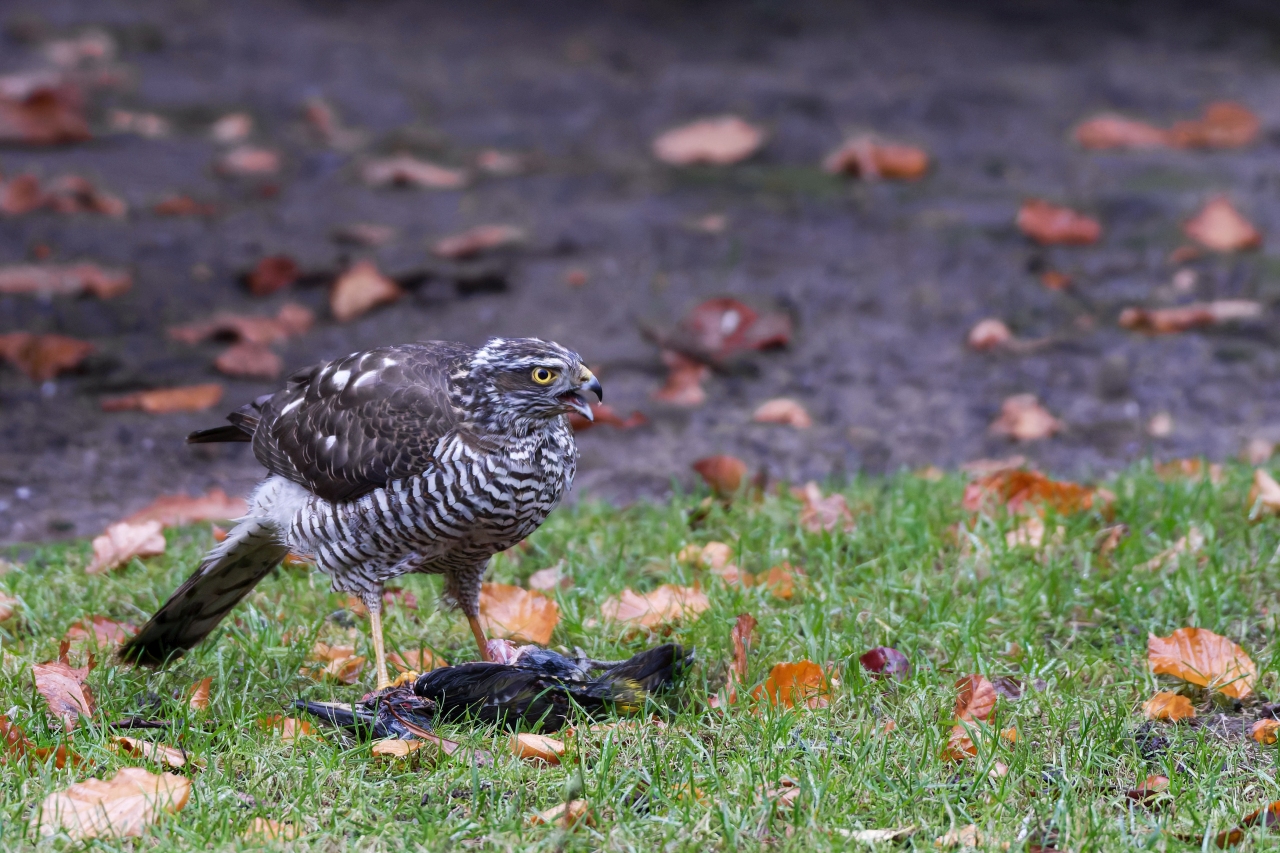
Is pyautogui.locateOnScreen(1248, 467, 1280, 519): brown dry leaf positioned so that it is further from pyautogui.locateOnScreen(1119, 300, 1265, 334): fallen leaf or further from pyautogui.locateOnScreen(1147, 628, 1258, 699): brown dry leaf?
pyautogui.locateOnScreen(1119, 300, 1265, 334): fallen leaf

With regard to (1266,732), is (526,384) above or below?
above

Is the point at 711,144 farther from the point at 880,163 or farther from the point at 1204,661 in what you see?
the point at 1204,661

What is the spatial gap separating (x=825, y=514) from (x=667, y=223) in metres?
3.76

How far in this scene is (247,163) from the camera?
9.04 metres

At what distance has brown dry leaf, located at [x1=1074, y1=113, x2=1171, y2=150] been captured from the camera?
9250 mm

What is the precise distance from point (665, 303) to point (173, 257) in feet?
9.30

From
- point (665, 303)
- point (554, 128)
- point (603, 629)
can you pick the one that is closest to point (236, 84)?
point (554, 128)

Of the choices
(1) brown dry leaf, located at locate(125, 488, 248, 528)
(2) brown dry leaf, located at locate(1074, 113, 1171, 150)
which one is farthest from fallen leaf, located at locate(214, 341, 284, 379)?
(2) brown dry leaf, located at locate(1074, 113, 1171, 150)

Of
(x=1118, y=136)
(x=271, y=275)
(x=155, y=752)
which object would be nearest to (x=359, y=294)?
(x=271, y=275)

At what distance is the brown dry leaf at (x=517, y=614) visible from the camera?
4.27 m

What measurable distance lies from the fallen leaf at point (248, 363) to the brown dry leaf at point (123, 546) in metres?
1.95

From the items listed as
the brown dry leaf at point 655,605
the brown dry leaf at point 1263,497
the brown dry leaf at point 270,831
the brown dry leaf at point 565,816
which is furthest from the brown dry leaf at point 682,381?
the brown dry leaf at point 270,831

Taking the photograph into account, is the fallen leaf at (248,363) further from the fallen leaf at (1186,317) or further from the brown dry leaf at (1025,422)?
the fallen leaf at (1186,317)

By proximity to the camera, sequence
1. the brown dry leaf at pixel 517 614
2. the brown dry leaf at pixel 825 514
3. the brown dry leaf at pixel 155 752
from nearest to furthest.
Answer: the brown dry leaf at pixel 155 752 → the brown dry leaf at pixel 517 614 → the brown dry leaf at pixel 825 514
